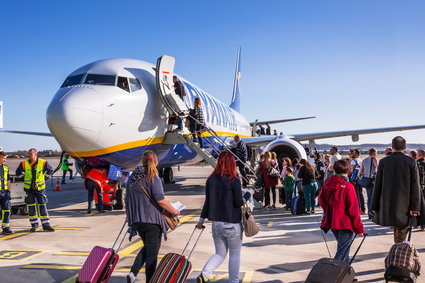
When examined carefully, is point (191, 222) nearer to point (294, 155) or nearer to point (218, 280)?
point (218, 280)

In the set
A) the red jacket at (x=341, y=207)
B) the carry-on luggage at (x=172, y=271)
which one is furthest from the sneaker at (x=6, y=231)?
the red jacket at (x=341, y=207)

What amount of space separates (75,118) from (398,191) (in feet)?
20.7

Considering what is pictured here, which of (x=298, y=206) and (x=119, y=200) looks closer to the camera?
(x=298, y=206)

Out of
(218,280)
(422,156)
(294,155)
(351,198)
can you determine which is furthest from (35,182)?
(294,155)

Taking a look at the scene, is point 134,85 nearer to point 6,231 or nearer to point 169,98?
point 169,98

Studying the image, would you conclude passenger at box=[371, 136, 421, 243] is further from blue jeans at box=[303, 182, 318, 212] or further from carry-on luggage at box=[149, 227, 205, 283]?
blue jeans at box=[303, 182, 318, 212]

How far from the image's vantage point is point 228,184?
450 cm

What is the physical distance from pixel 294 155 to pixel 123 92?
304 inches

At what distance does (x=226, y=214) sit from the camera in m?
4.39

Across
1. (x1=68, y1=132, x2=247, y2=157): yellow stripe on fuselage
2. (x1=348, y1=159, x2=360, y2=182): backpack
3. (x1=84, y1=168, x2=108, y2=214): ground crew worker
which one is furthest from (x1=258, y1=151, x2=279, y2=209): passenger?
(x1=84, y1=168, x2=108, y2=214): ground crew worker

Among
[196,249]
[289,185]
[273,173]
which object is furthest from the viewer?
[273,173]

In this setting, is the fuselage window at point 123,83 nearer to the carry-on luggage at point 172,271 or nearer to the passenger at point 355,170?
the passenger at point 355,170

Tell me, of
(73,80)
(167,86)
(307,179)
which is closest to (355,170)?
(307,179)

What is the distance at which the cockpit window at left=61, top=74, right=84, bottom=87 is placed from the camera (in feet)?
31.8
